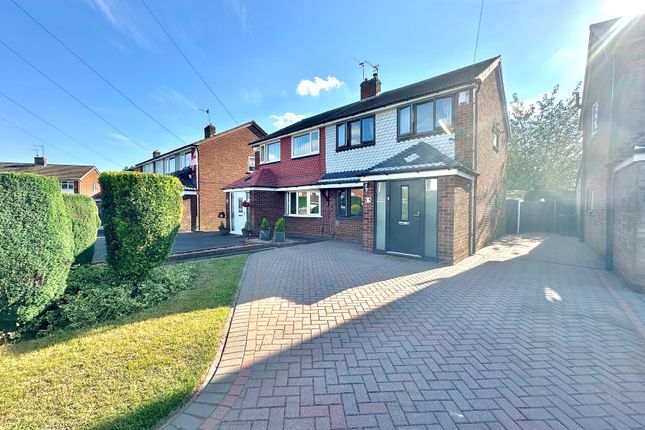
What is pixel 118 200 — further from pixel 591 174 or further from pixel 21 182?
pixel 591 174

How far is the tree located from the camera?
26.3 metres

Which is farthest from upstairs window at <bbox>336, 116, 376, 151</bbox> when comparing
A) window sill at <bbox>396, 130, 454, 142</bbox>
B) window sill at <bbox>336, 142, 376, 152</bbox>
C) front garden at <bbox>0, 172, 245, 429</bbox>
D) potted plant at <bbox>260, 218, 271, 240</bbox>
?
front garden at <bbox>0, 172, 245, 429</bbox>

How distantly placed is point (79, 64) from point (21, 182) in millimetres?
10415

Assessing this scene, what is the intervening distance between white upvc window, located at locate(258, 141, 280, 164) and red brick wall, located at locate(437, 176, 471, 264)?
1091 centimetres

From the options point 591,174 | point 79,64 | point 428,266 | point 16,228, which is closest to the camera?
point 16,228

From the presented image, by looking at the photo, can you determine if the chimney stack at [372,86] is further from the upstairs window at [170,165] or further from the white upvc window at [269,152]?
the upstairs window at [170,165]

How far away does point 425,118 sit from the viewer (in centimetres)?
1013

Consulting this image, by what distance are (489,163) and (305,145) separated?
874 centimetres

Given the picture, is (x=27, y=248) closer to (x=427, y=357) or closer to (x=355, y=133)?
(x=427, y=357)

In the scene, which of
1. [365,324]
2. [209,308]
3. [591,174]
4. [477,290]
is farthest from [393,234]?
[591,174]

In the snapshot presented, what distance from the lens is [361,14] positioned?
8664 mm

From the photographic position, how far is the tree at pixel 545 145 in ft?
86.3

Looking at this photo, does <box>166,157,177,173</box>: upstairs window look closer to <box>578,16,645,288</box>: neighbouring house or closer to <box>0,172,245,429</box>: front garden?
<box>0,172,245,429</box>: front garden

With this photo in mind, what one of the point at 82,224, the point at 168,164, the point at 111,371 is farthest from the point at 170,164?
the point at 111,371
